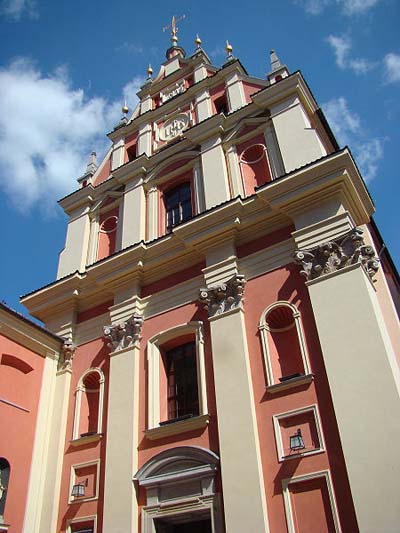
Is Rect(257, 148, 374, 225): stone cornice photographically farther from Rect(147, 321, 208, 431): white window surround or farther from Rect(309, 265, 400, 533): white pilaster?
Rect(147, 321, 208, 431): white window surround

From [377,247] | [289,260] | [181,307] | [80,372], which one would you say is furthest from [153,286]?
[377,247]

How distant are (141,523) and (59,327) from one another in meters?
6.85

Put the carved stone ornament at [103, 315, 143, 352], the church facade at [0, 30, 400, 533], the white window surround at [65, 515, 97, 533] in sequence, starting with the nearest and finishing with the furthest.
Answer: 1. the church facade at [0, 30, 400, 533]
2. the white window surround at [65, 515, 97, 533]
3. the carved stone ornament at [103, 315, 143, 352]

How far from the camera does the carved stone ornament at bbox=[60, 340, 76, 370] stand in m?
15.2

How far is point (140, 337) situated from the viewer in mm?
14328

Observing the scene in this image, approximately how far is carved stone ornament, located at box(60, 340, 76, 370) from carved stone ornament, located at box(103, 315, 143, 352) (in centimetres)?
147

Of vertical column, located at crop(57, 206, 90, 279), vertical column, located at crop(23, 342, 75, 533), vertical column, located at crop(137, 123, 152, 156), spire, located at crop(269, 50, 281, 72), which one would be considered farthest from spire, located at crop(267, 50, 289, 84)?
vertical column, located at crop(23, 342, 75, 533)

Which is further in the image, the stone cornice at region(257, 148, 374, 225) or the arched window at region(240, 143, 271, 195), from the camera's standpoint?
the arched window at region(240, 143, 271, 195)

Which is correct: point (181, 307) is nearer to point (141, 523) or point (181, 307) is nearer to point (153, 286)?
point (153, 286)

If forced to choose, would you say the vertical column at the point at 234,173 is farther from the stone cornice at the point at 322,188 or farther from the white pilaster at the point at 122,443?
the white pilaster at the point at 122,443

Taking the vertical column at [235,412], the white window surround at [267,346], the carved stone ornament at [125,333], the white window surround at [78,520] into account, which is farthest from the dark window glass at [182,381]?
the white window surround at [78,520]

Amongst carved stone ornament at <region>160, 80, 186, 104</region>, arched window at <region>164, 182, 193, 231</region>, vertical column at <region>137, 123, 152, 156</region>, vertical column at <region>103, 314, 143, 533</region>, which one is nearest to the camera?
vertical column at <region>103, 314, 143, 533</region>

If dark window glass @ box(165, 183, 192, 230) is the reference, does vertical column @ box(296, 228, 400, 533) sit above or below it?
below

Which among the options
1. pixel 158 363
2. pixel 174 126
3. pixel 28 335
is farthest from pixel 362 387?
pixel 174 126
